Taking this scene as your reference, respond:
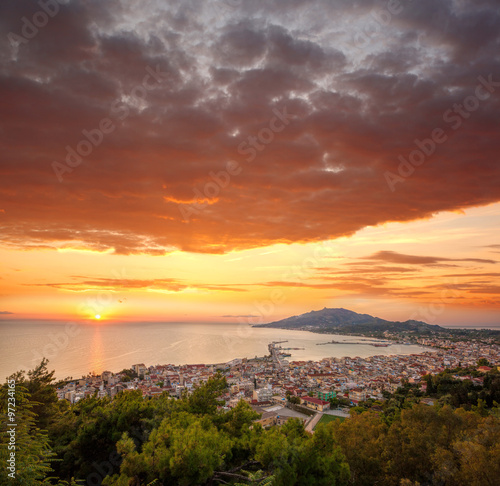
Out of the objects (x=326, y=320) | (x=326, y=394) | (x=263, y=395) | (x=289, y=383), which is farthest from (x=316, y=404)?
(x=326, y=320)

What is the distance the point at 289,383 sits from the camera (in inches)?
1315

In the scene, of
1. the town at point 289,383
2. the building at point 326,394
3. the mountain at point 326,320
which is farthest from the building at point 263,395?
the mountain at point 326,320

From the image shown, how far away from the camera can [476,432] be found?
23.2 feet

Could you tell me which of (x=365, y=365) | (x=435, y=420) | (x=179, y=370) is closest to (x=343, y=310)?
(x=365, y=365)

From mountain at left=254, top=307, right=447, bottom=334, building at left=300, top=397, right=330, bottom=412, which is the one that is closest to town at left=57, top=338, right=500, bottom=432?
building at left=300, top=397, right=330, bottom=412

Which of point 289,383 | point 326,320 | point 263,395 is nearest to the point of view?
point 263,395

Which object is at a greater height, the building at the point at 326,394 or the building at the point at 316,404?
the building at the point at 316,404

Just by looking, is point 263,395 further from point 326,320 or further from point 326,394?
point 326,320

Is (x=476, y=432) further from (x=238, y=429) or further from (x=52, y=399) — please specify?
Result: (x=52, y=399)

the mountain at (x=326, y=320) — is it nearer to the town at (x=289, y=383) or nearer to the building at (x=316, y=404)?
the town at (x=289, y=383)

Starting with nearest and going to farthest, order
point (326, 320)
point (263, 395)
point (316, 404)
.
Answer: point (316, 404) → point (263, 395) → point (326, 320)

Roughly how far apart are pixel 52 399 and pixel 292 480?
25.2 feet

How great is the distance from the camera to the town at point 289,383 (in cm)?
2214

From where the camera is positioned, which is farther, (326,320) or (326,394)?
(326,320)
